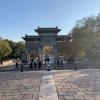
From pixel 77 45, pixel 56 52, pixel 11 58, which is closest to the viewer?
pixel 77 45

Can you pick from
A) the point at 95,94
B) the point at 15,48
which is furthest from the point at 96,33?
the point at 15,48

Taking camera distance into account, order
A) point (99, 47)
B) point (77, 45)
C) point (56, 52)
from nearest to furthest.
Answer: point (99, 47) < point (77, 45) < point (56, 52)

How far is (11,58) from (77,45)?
34.7 m

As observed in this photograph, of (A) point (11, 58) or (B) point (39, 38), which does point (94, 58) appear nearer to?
(B) point (39, 38)

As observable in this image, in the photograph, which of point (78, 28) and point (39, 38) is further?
point (39, 38)

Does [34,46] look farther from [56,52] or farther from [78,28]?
[78,28]

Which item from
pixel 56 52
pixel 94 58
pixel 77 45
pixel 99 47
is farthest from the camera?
pixel 56 52

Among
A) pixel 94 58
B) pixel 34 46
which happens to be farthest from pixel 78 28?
pixel 34 46

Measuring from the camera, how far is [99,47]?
39.9 metres

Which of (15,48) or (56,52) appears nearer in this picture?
(56,52)

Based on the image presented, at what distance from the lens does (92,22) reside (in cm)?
4169

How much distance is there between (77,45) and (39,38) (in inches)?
527

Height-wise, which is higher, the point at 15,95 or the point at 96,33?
the point at 96,33

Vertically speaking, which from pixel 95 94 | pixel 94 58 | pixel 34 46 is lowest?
pixel 95 94
